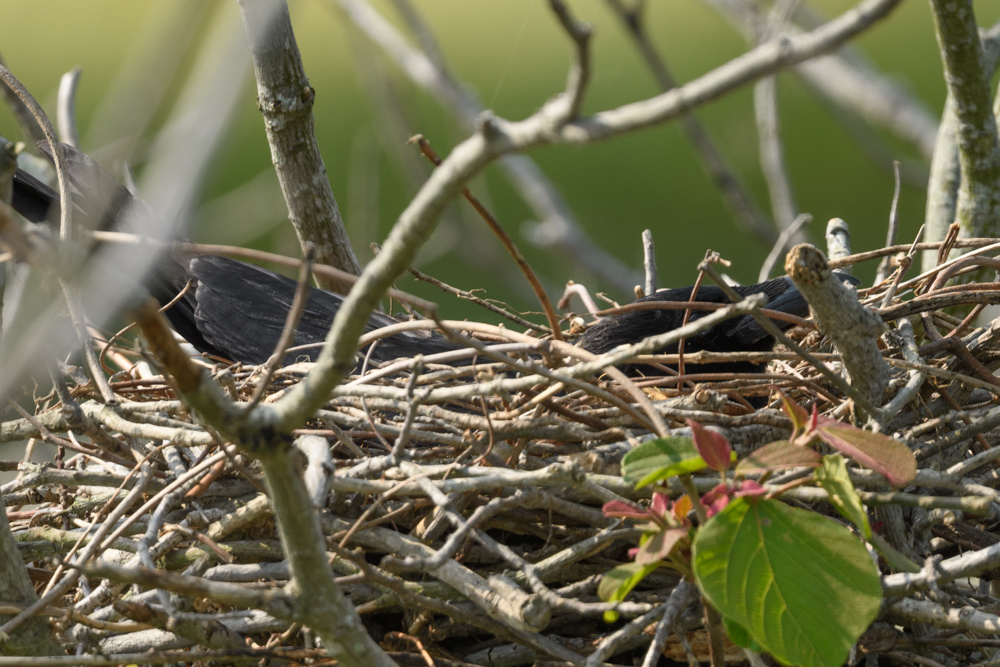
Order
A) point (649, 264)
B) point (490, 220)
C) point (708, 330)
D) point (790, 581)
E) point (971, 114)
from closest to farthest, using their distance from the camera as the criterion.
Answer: point (790, 581) → point (490, 220) → point (708, 330) → point (971, 114) → point (649, 264)

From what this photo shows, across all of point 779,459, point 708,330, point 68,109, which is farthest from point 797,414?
point 68,109

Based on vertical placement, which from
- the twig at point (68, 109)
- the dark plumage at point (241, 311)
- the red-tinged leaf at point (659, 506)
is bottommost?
the red-tinged leaf at point (659, 506)

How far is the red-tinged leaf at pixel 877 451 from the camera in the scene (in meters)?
0.80

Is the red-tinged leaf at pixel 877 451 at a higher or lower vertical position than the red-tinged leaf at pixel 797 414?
lower

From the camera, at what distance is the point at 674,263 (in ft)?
12.9

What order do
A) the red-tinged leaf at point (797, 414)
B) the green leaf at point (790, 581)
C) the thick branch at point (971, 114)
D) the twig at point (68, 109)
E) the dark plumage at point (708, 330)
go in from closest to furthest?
the green leaf at point (790, 581), the red-tinged leaf at point (797, 414), the dark plumage at point (708, 330), the thick branch at point (971, 114), the twig at point (68, 109)

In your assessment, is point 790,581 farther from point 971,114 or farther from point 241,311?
point 971,114

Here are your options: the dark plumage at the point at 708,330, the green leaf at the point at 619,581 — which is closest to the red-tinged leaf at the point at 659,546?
the green leaf at the point at 619,581

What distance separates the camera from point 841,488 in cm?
80

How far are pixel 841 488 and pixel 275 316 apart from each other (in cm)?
127

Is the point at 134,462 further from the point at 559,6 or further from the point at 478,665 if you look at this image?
the point at 559,6

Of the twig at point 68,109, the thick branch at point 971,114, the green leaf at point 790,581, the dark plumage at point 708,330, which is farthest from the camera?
the twig at point 68,109

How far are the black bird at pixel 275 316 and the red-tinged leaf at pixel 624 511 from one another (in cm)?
85

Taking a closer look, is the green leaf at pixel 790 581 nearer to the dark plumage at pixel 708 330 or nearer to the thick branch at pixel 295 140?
the dark plumage at pixel 708 330
